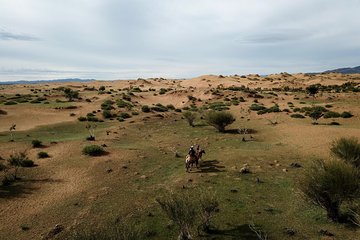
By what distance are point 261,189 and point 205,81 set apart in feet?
340

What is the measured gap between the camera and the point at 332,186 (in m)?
12.9

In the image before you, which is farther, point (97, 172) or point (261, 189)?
point (97, 172)

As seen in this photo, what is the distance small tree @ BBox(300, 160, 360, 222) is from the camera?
1290 cm

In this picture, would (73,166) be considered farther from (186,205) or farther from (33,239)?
(186,205)

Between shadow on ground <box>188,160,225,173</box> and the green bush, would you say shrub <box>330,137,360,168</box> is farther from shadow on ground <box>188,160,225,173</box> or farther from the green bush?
the green bush

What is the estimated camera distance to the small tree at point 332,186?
12898mm

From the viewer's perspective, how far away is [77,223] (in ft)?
47.6

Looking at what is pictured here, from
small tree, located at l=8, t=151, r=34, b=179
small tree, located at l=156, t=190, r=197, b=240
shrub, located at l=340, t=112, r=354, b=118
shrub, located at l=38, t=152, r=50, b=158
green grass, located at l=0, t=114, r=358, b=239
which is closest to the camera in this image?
small tree, located at l=156, t=190, r=197, b=240

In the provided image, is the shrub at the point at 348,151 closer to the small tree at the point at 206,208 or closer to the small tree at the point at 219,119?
the small tree at the point at 206,208

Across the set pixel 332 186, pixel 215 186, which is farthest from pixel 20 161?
pixel 332 186

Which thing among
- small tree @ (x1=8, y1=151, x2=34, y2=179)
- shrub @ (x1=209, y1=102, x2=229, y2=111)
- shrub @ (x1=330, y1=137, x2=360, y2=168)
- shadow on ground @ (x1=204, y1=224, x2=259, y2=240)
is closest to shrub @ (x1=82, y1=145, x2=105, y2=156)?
small tree @ (x1=8, y1=151, x2=34, y2=179)

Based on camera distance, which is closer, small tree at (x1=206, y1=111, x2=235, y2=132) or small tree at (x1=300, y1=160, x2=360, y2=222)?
small tree at (x1=300, y1=160, x2=360, y2=222)

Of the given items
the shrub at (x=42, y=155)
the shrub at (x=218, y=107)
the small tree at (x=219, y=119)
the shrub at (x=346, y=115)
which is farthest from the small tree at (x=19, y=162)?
the shrub at (x=346, y=115)

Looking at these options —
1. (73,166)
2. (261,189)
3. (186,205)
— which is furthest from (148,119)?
(186,205)
